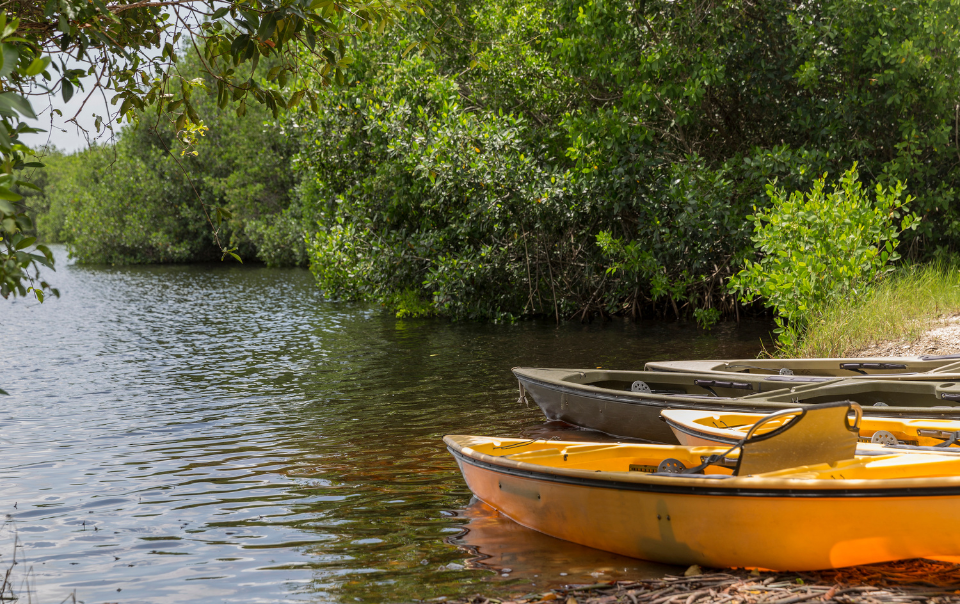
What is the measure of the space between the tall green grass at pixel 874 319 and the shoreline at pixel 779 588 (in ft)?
23.7

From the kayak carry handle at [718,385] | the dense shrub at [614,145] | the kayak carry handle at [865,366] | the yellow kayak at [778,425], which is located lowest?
the yellow kayak at [778,425]

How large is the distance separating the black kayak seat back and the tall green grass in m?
6.87

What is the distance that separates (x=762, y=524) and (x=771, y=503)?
0.55 feet

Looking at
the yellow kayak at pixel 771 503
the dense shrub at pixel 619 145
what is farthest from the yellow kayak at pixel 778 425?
the dense shrub at pixel 619 145

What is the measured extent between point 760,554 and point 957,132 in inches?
571

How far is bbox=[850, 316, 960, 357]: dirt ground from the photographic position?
35.6 ft

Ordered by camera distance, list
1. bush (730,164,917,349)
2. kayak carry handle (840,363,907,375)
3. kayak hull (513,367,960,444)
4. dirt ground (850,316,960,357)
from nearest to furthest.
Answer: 1. kayak hull (513,367,960,444)
2. kayak carry handle (840,363,907,375)
3. dirt ground (850,316,960,357)
4. bush (730,164,917,349)

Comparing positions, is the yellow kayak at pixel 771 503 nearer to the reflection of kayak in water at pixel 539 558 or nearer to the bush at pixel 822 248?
the reflection of kayak in water at pixel 539 558

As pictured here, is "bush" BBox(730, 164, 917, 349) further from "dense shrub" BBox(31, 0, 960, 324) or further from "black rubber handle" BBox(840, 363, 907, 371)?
"black rubber handle" BBox(840, 363, 907, 371)

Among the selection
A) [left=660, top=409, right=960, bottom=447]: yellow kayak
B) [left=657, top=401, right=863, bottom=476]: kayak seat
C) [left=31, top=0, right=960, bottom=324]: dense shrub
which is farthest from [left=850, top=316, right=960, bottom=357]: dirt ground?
[left=657, top=401, right=863, bottom=476]: kayak seat

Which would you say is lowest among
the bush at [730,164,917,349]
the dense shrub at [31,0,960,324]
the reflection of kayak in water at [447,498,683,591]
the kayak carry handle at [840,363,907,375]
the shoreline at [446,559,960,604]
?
the reflection of kayak in water at [447,498,683,591]

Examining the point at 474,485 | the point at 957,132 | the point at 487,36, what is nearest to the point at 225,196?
the point at 487,36

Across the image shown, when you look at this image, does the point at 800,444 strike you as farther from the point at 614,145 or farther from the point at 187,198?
the point at 187,198

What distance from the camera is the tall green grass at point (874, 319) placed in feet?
38.1
